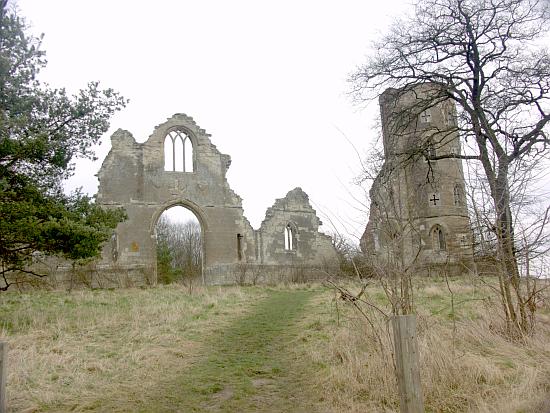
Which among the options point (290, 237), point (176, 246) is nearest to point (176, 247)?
point (176, 246)

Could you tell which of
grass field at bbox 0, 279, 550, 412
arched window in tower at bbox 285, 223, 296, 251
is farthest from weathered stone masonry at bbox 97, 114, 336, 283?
grass field at bbox 0, 279, 550, 412

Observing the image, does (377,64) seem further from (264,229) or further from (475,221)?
(264,229)

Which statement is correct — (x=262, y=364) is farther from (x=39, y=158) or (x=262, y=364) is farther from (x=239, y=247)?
(x=239, y=247)

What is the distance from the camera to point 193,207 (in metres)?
27.3

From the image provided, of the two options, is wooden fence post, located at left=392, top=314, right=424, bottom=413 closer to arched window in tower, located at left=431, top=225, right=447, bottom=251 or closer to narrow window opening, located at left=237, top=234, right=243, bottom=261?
narrow window opening, located at left=237, top=234, right=243, bottom=261

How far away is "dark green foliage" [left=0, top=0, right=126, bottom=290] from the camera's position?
32.6 feet

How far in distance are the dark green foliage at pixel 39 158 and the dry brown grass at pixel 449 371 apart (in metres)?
5.94

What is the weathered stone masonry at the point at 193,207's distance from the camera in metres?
26.0

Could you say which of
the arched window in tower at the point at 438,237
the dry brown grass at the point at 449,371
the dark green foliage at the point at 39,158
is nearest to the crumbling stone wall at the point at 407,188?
the dry brown grass at the point at 449,371

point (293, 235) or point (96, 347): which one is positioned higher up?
point (293, 235)

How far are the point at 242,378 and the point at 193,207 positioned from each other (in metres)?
21.2

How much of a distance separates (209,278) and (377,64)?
17.4 m

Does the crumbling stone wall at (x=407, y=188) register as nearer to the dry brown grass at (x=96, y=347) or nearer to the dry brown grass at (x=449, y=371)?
the dry brown grass at (x=449, y=371)

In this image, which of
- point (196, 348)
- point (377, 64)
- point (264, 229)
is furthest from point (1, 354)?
point (264, 229)
